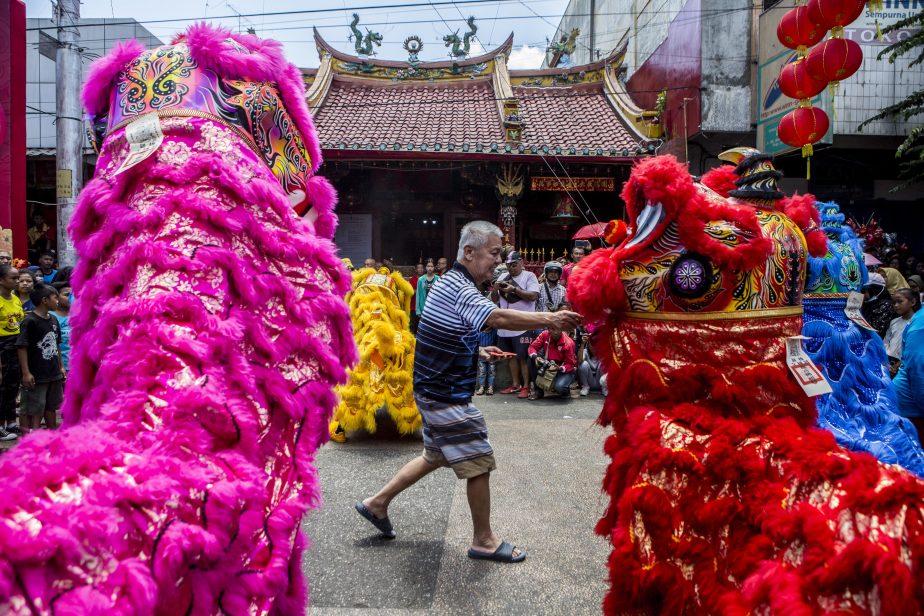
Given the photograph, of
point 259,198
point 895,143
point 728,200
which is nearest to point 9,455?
point 259,198

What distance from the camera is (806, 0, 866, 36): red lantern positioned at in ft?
18.7

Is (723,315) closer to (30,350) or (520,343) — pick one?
(30,350)

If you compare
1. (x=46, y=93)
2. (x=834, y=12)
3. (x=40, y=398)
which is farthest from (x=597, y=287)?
(x=46, y=93)

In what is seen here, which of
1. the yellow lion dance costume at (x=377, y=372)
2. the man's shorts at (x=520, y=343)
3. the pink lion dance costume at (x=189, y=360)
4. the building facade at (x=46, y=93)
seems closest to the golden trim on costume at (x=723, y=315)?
the pink lion dance costume at (x=189, y=360)

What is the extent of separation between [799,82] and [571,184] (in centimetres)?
482

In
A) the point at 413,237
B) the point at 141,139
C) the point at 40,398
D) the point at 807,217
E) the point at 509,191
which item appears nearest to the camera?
the point at 141,139

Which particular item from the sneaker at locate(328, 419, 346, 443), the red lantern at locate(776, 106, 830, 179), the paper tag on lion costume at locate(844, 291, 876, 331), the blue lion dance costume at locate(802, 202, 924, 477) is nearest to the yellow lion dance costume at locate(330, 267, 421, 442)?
the sneaker at locate(328, 419, 346, 443)

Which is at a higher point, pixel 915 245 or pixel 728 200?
pixel 915 245

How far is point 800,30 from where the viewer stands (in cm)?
614

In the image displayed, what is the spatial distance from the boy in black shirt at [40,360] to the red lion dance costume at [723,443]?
16.1ft

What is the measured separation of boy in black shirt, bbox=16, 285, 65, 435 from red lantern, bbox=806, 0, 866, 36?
7.56 meters

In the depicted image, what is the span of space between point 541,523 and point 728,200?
251 cm

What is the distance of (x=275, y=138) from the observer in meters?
1.40

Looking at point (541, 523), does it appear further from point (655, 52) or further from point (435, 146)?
point (655, 52)
